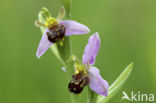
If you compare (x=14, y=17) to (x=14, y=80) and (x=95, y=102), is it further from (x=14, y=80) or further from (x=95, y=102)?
(x=95, y=102)

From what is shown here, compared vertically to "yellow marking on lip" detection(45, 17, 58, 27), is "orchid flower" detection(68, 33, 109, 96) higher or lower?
lower

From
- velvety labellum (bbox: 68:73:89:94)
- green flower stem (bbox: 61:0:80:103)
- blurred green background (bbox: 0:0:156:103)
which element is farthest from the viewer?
blurred green background (bbox: 0:0:156:103)

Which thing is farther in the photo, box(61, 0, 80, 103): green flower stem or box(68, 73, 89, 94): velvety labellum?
box(61, 0, 80, 103): green flower stem

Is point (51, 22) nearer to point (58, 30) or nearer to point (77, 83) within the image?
point (58, 30)

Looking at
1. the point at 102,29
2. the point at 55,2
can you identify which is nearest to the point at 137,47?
the point at 102,29

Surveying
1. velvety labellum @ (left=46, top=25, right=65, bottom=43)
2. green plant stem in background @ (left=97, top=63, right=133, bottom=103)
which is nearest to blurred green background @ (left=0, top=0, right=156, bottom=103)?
green plant stem in background @ (left=97, top=63, right=133, bottom=103)

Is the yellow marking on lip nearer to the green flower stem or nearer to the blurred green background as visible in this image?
the green flower stem

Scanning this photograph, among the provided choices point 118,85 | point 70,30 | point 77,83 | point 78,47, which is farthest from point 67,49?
point 78,47

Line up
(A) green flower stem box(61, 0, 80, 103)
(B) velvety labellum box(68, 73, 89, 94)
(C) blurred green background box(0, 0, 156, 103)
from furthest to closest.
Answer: (C) blurred green background box(0, 0, 156, 103), (A) green flower stem box(61, 0, 80, 103), (B) velvety labellum box(68, 73, 89, 94)
